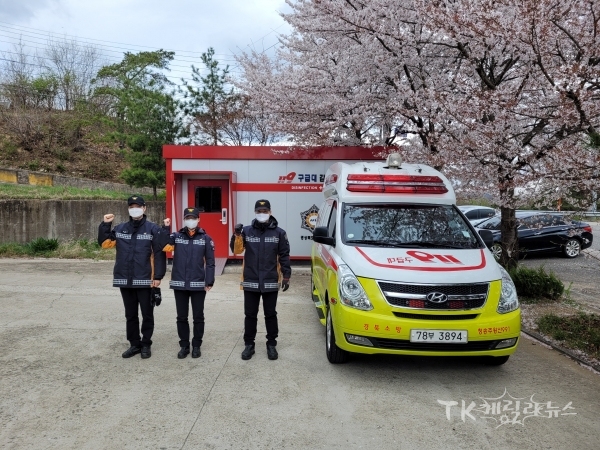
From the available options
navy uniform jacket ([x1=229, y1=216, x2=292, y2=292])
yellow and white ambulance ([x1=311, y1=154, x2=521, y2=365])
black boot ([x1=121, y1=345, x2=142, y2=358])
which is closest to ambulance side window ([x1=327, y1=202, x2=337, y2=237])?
yellow and white ambulance ([x1=311, y1=154, x2=521, y2=365])

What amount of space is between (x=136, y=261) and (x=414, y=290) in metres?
2.97

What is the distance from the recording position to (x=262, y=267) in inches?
202

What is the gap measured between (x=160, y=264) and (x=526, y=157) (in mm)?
5494

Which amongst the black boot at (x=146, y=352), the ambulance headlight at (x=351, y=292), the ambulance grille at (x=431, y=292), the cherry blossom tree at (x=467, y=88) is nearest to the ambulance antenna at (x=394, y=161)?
the cherry blossom tree at (x=467, y=88)

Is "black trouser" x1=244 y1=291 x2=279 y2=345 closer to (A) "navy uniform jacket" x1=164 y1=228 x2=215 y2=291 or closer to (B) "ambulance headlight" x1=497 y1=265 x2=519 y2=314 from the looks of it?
(A) "navy uniform jacket" x1=164 y1=228 x2=215 y2=291

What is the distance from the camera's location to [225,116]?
1892 centimetres

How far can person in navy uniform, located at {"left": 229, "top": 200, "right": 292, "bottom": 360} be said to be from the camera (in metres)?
5.12

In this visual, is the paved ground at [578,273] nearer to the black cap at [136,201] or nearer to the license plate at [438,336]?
the license plate at [438,336]

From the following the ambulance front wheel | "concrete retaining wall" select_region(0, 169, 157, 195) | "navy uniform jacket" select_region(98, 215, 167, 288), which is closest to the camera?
the ambulance front wheel

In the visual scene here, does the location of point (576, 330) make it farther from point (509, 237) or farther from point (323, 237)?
point (323, 237)

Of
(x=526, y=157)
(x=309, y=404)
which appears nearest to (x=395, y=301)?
(x=309, y=404)

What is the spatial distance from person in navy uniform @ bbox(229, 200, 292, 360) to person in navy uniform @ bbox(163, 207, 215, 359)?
0.36 meters

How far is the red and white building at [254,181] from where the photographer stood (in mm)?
10750

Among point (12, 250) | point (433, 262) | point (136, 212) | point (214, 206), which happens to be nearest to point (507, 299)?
point (433, 262)
